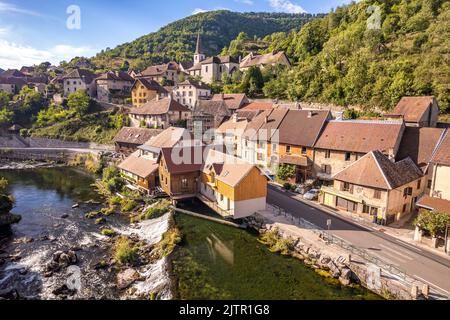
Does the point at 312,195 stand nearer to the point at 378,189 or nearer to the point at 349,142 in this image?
the point at 378,189

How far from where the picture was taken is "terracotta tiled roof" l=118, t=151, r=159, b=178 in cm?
3547

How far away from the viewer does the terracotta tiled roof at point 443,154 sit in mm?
25625

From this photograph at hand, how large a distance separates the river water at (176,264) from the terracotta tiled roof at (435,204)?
9.55m

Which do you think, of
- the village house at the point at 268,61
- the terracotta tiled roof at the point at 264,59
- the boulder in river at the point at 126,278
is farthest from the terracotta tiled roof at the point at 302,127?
the terracotta tiled roof at the point at 264,59

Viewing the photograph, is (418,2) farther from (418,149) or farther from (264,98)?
(418,149)

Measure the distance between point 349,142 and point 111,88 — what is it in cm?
6843

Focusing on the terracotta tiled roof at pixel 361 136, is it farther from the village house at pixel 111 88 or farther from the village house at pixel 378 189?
the village house at pixel 111 88

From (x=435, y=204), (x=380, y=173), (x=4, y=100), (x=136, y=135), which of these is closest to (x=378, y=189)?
(x=380, y=173)

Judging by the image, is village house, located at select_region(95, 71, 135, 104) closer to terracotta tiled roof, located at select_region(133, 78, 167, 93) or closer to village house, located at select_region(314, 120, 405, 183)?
terracotta tiled roof, located at select_region(133, 78, 167, 93)

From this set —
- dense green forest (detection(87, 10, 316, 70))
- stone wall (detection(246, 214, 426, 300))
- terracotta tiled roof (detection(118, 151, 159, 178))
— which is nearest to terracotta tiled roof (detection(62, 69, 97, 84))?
dense green forest (detection(87, 10, 316, 70))

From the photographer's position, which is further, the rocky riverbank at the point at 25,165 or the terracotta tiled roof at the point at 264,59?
the terracotta tiled roof at the point at 264,59

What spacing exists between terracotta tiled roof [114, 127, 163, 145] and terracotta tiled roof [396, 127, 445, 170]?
36.6m

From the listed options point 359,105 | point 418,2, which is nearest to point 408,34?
point 418,2

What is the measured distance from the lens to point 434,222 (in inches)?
823
